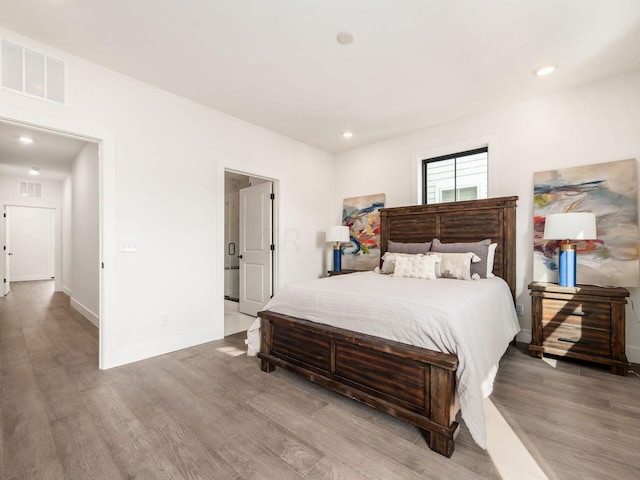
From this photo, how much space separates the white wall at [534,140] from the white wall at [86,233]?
432 centimetres

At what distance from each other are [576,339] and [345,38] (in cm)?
333

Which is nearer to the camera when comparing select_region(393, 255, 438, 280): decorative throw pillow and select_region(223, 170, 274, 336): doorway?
select_region(393, 255, 438, 280): decorative throw pillow

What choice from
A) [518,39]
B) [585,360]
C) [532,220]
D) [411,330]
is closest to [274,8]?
[518,39]

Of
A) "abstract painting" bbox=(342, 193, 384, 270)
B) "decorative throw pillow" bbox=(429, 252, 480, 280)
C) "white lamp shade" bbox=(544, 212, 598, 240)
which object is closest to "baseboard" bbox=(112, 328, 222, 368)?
"abstract painting" bbox=(342, 193, 384, 270)

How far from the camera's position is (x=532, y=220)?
10.7 feet

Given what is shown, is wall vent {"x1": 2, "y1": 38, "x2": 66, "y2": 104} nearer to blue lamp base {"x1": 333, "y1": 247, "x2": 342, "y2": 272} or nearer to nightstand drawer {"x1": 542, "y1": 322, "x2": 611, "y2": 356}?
blue lamp base {"x1": 333, "y1": 247, "x2": 342, "y2": 272}

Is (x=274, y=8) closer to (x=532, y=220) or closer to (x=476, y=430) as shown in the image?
(x=476, y=430)

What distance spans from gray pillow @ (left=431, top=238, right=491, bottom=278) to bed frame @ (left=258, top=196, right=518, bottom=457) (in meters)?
0.28

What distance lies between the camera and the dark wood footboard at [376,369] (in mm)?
1596

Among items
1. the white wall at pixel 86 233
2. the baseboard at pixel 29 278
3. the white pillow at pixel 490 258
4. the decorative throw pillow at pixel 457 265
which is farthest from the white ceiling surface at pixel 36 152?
the white pillow at pixel 490 258

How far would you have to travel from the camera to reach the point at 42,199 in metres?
6.96

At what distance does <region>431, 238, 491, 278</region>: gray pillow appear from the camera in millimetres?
3139

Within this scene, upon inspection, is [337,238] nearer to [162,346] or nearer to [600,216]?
[162,346]

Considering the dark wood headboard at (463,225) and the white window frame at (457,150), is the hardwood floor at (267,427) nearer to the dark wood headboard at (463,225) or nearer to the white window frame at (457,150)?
the dark wood headboard at (463,225)
